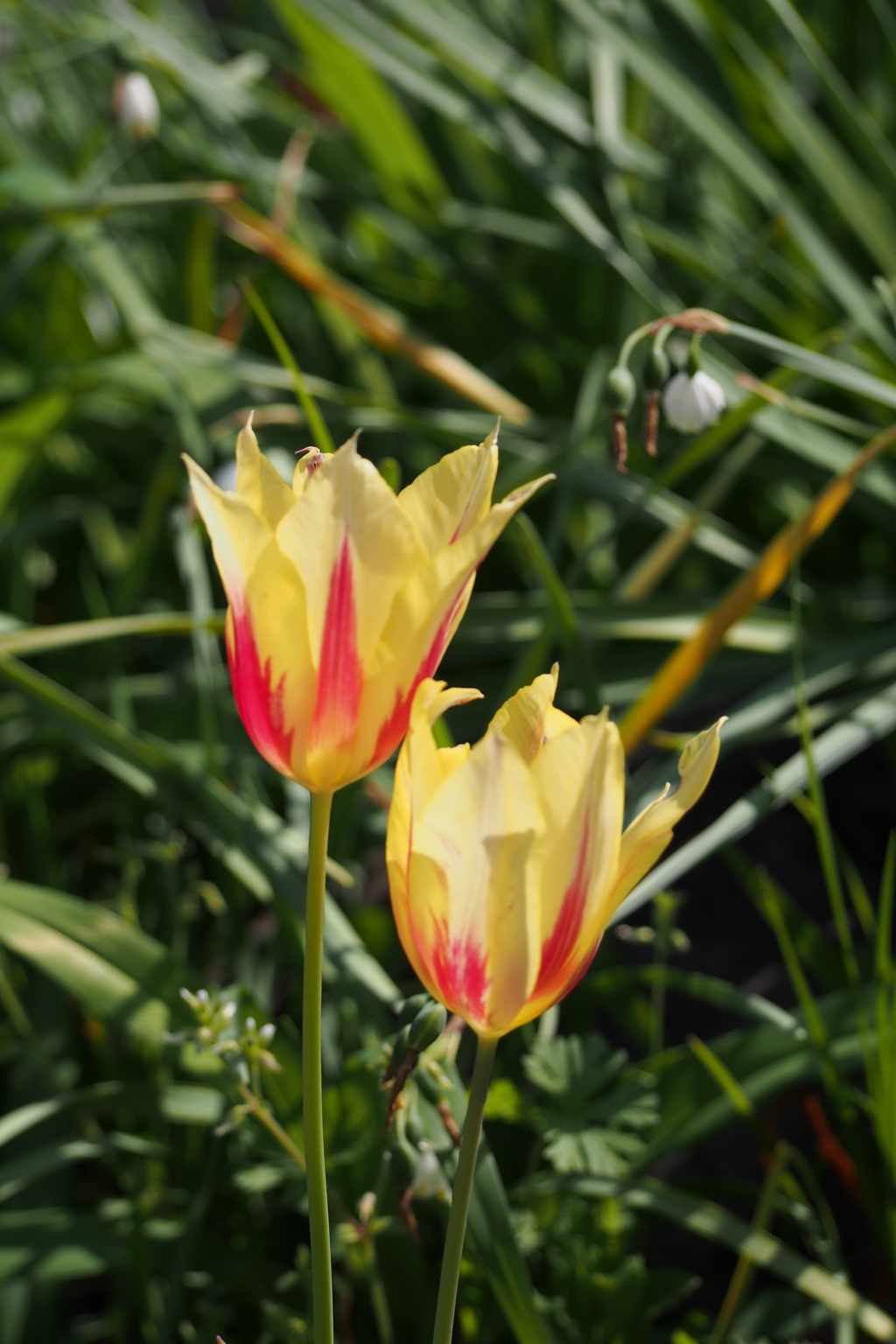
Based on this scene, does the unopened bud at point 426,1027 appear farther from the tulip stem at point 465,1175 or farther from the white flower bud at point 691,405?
the white flower bud at point 691,405

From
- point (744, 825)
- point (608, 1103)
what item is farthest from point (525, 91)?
point (608, 1103)

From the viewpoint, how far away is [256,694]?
51 cm

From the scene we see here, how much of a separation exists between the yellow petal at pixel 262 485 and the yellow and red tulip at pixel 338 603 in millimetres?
11

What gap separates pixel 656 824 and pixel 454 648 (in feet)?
3.52

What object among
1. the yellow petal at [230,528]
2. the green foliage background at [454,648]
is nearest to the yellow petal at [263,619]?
the yellow petal at [230,528]

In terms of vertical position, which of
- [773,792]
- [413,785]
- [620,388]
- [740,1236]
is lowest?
[740,1236]

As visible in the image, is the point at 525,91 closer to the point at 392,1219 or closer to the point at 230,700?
the point at 230,700

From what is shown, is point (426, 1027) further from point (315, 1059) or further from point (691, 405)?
point (691, 405)

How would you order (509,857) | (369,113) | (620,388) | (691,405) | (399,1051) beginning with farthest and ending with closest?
(369,113) → (691,405) → (620,388) → (399,1051) → (509,857)

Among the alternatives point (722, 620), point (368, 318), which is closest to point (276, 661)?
point (722, 620)

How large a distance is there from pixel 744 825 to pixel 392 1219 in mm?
434

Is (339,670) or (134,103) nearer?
A: (339,670)

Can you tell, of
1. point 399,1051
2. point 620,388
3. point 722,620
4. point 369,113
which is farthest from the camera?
point 369,113

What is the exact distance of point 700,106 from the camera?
1.71 meters
